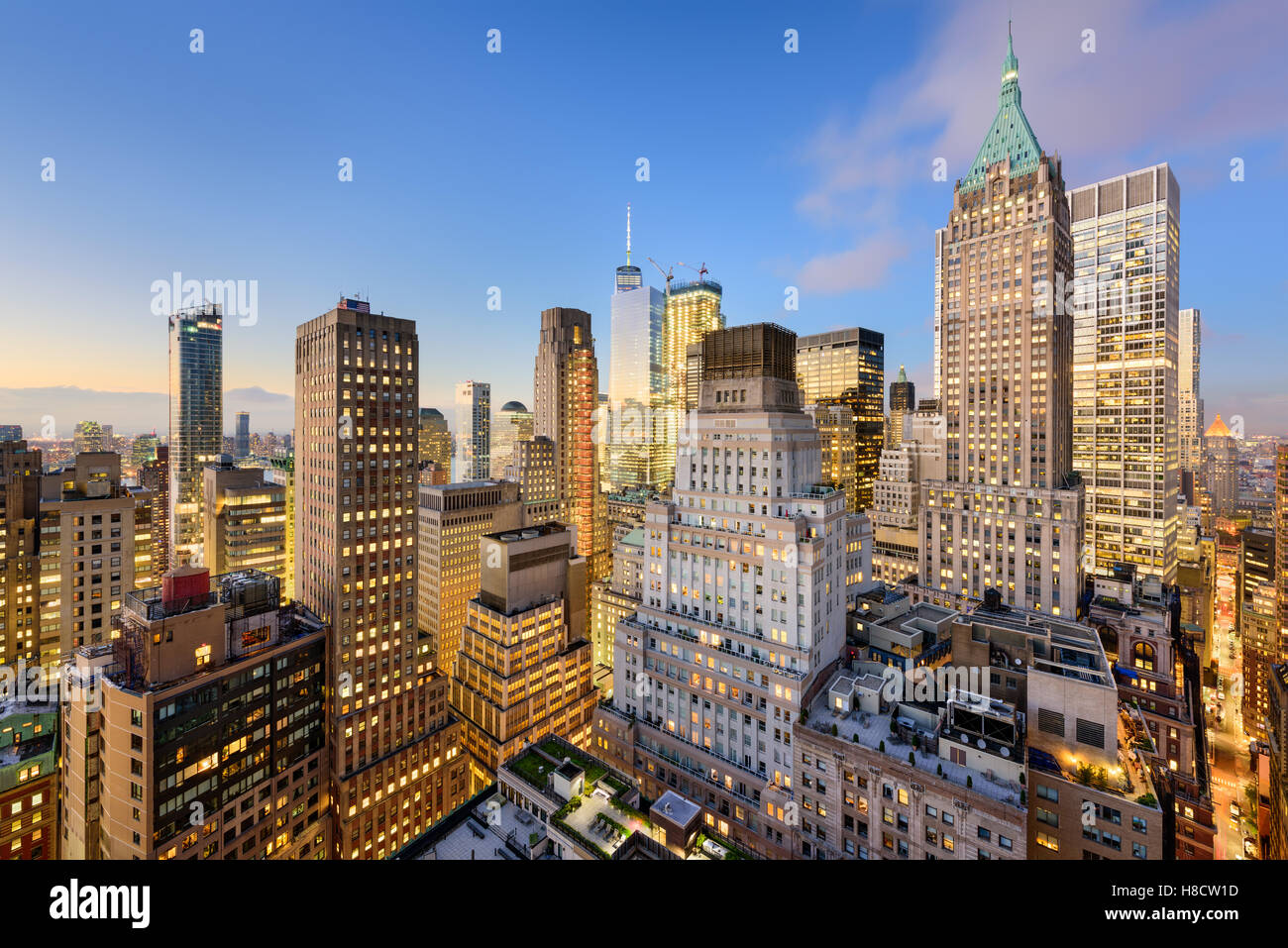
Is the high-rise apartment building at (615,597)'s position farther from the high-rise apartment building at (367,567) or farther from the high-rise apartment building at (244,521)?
the high-rise apartment building at (244,521)

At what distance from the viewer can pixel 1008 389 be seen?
101m

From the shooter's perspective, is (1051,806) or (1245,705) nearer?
(1051,806)

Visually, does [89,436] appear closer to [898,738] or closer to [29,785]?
[29,785]

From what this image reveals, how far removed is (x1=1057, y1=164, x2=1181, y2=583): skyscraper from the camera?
121438 mm

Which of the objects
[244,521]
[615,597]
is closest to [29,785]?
[615,597]

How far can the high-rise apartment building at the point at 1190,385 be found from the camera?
566 feet

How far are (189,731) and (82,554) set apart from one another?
167 feet

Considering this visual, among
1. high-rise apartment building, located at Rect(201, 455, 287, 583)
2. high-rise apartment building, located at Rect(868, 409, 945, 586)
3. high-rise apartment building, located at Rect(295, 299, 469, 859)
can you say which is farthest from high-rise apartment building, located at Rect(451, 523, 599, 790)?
high-rise apartment building, located at Rect(868, 409, 945, 586)

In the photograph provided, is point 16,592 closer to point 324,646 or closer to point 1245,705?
point 324,646

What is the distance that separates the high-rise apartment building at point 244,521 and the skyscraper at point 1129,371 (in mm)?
197369
